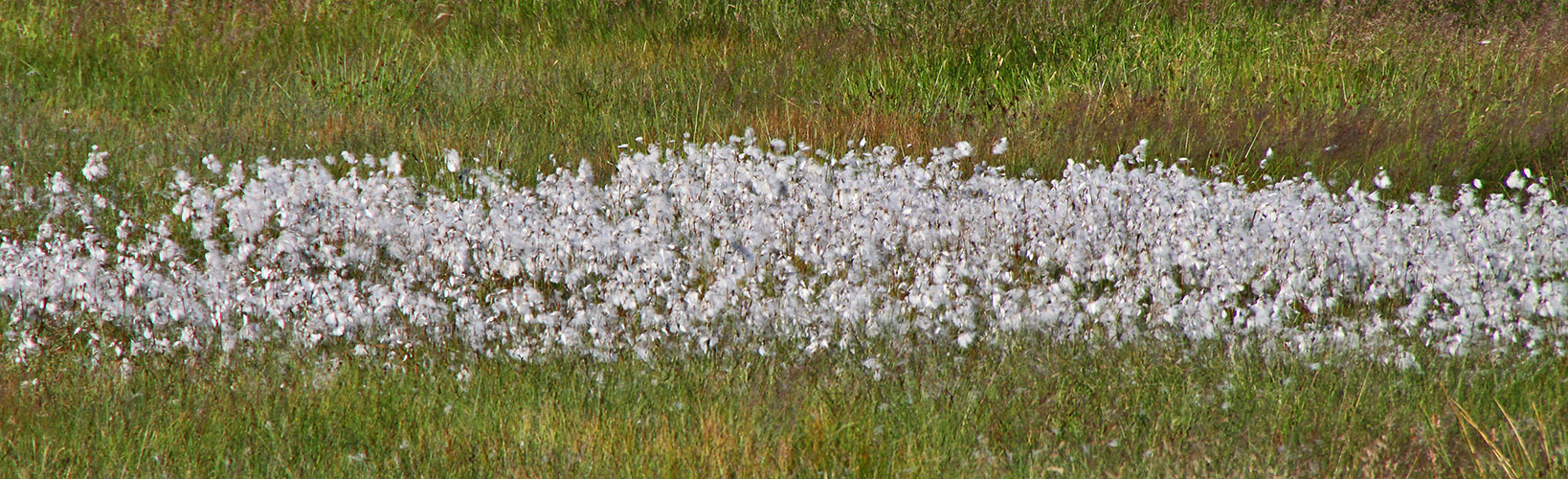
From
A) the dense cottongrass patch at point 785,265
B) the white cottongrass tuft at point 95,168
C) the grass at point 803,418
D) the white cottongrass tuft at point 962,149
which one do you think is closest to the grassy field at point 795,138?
the grass at point 803,418

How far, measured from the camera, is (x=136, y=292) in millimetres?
4125

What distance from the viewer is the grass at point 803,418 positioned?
2789mm

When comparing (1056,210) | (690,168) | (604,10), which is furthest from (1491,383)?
(604,10)

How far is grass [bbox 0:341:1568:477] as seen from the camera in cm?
279

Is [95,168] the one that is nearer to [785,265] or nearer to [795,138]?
[785,265]

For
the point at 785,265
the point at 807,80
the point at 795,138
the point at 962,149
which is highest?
the point at 807,80

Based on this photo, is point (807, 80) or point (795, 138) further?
point (807, 80)

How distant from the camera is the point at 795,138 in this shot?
5664mm

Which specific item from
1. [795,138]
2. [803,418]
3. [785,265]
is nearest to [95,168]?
[785,265]

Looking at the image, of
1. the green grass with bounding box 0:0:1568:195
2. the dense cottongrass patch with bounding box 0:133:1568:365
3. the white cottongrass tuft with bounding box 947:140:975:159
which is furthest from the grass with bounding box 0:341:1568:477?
the green grass with bounding box 0:0:1568:195

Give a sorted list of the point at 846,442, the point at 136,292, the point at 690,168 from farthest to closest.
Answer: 1. the point at 690,168
2. the point at 136,292
3. the point at 846,442

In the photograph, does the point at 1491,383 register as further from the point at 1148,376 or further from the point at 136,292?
the point at 136,292

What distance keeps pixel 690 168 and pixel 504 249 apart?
1.01 meters

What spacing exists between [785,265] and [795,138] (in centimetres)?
177
